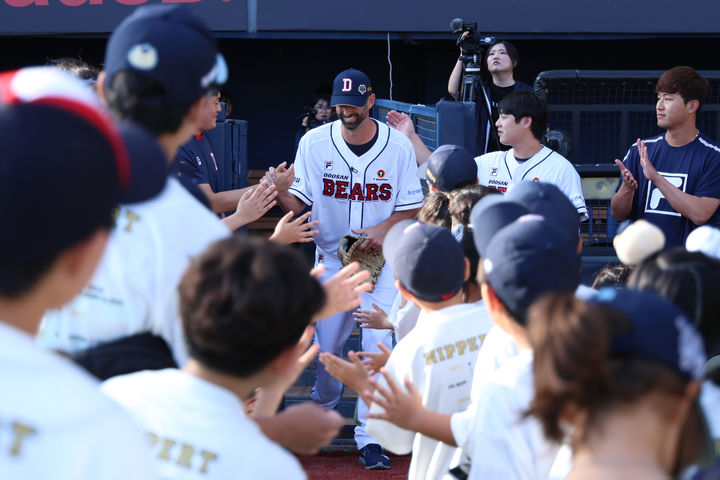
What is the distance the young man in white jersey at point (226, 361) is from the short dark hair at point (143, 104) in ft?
1.36

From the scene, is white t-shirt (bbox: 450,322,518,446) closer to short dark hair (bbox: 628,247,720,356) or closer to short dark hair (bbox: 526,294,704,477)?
short dark hair (bbox: 628,247,720,356)

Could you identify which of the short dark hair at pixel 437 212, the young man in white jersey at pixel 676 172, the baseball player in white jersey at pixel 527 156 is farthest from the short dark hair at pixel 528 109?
the short dark hair at pixel 437 212

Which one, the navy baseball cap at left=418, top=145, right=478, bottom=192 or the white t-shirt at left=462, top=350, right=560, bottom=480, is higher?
the navy baseball cap at left=418, top=145, right=478, bottom=192

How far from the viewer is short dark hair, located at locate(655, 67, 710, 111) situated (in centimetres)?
445

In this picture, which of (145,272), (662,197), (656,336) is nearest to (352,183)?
(662,197)

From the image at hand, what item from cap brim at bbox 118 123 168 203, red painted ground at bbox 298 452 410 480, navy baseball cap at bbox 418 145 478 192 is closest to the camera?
cap brim at bbox 118 123 168 203

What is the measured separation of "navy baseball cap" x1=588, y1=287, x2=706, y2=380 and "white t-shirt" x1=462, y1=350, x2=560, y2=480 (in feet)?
1.48

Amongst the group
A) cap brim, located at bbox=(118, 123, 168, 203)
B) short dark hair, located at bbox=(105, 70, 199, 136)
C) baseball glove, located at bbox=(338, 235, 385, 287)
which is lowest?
baseball glove, located at bbox=(338, 235, 385, 287)

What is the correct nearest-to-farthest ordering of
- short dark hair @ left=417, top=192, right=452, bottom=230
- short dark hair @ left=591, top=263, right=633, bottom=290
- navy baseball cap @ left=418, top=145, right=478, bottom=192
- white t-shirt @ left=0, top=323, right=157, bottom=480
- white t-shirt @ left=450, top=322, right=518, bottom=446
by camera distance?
white t-shirt @ left=0, top=323, right=157, bottom=480 < white t-shirt @ left=450, top=322, right=518, bottom=446 < short dark hair @ left=591, top=263, right=633, bottom=290 < short dark hair @ left=417, top=192, right=452, bottom=230 < navy baseball cap @ left=418, top=145, right=478, bottom=192

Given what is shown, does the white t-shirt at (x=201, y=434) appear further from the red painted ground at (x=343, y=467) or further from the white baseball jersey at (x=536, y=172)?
the white baseball jersey at (x=536, y=172)

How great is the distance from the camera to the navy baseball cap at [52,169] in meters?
0.92

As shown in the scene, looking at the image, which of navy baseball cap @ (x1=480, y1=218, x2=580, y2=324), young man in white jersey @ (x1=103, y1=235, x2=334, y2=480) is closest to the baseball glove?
navy baseball cap @ (x1=480, y1=218, x2=580, y2=324)

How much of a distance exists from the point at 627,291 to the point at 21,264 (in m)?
0.87

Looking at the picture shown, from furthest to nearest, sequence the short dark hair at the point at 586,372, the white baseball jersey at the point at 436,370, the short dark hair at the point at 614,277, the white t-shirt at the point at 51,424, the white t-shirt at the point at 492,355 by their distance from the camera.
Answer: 1. the short dark hair at the point at 614,277
2. the white baseball jersey at the point at 436,370
3. the white t-shirt at the point at 492,355
4. the short dark hair at the point at 586,372
5. the white t-shirt at the point at 51,424
